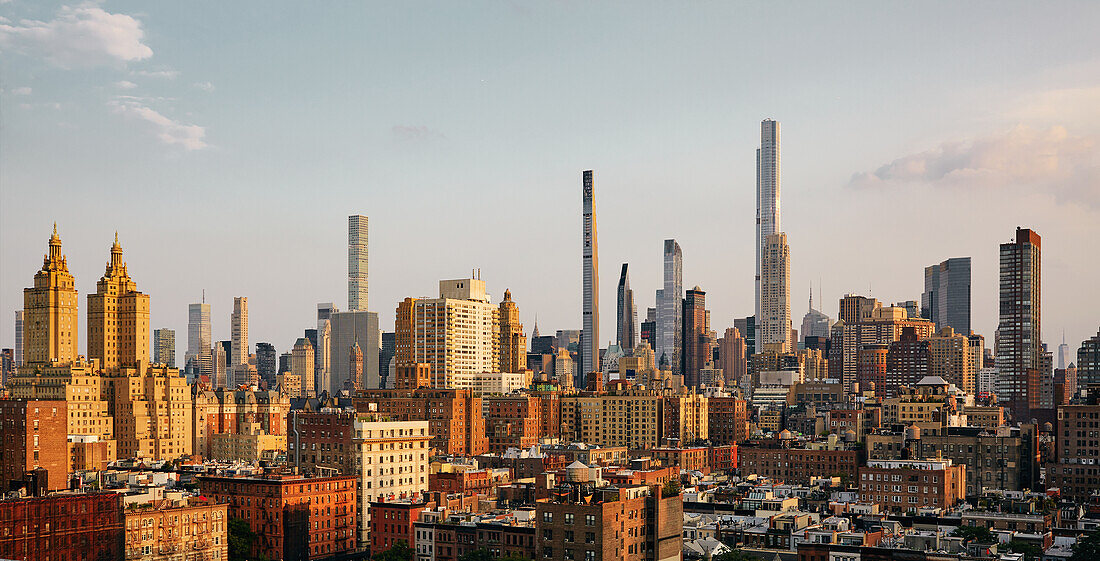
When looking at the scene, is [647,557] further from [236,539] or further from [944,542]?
[236,539]

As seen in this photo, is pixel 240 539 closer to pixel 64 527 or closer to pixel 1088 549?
pixel 64 527

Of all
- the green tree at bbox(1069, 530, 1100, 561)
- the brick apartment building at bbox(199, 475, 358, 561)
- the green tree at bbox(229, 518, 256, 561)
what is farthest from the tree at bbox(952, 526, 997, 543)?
the green tree at bbox(229, 518, 256, 561)

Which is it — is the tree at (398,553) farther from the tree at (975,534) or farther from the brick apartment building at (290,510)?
the tree at (975,534)

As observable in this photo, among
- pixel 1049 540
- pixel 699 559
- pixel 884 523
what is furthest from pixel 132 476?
pixel 1049 540

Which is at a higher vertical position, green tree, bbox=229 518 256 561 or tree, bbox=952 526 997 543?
tree, bbox=952 526 997 543

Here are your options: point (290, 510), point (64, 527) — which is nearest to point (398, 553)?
point (290, 510)

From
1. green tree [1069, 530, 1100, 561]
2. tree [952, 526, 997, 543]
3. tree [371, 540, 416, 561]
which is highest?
green tree [1069, 530, 1100, 561]

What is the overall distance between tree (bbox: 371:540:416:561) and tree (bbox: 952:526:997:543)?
66.9 meters

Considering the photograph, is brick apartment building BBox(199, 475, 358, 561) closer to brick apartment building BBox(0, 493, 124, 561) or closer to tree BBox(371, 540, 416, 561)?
tree BBox(371, 540, 416, 561)

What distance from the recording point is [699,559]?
156125mm

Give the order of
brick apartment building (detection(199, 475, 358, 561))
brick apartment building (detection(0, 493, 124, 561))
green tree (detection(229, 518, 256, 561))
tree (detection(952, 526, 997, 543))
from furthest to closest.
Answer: brick apartment building (detection(199, 475, 358, 561)) → green tree (detection(229, 518, 256, 561)) → tree (detection(952, 526, 997, 543)) → brick apartment building (detection(0, 493, 124, 561))

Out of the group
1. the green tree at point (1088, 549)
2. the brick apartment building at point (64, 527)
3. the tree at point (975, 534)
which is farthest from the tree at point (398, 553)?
the green tree at point (1088, 549)

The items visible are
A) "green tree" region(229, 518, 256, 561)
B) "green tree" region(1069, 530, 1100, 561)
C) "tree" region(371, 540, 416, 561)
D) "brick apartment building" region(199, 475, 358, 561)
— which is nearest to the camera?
"green tree" region(1069, 530, 1100, 561)

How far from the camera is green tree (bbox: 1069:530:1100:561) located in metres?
150
